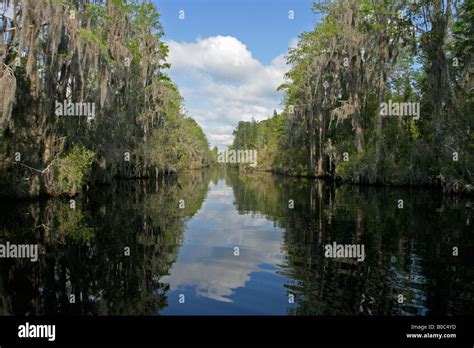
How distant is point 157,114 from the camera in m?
40.9

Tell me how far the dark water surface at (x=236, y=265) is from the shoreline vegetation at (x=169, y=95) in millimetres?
5153

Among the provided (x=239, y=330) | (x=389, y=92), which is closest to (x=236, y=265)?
(x=239, y=330)

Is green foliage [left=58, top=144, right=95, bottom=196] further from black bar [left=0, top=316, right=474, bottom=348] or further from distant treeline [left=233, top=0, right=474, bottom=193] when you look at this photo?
distant treeline [left=233, top=0, right=474, bottom=193]

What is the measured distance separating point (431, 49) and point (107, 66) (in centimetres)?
1950

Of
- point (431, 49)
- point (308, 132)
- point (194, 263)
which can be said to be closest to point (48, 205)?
point (194, 263)

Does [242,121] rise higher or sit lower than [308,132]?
higher

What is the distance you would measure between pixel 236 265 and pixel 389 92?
33620 millimetres

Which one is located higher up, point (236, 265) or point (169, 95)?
point (169, 95)

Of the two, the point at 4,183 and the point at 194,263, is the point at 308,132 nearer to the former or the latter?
the point at 4,183

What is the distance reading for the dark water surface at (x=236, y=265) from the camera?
249 inches

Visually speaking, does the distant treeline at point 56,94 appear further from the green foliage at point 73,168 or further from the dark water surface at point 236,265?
the dark water surface at point 236,265

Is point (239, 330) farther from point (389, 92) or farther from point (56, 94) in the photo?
point (389, 92)

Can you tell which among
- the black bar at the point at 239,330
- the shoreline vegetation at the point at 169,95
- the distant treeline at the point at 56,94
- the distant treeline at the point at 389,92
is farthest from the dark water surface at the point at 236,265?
the distant treeline at the point at 389,92

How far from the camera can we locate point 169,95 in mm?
42156
